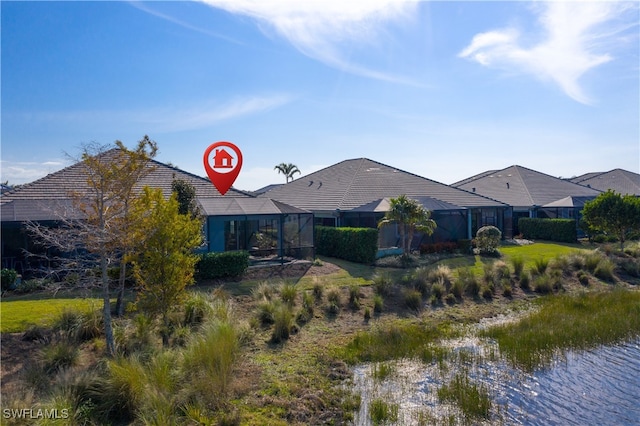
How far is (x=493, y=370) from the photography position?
387 inches

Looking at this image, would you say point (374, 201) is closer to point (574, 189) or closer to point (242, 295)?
point (242, 295)

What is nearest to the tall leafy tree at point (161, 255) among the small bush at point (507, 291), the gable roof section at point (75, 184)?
the gable roof section at point (75, 184)

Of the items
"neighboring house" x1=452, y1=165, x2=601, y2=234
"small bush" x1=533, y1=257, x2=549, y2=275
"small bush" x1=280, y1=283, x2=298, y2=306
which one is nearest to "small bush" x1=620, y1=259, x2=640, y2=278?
"small bush" x1=533, y1=257, x2=549, y2=275

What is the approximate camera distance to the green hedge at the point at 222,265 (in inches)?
675

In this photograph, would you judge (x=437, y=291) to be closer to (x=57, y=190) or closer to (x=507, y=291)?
(x=507, y=291)

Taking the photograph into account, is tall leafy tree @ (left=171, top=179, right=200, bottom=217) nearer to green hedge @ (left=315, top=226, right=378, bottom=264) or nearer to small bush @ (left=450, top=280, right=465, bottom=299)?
green hedge @ (left=315, top=226, right=378, bottom=264)

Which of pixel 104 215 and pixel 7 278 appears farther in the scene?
pixel 7 278

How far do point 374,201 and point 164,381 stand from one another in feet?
68.6

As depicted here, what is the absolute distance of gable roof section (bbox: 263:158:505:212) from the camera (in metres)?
28.3

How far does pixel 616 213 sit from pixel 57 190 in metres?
28.0

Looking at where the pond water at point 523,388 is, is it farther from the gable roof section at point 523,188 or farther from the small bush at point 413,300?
the gable roof section at point 523,188

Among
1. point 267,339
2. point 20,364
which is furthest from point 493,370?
point 20,364

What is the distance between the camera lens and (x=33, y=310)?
12570mm

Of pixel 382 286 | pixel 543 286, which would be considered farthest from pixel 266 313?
pixel 543 286
